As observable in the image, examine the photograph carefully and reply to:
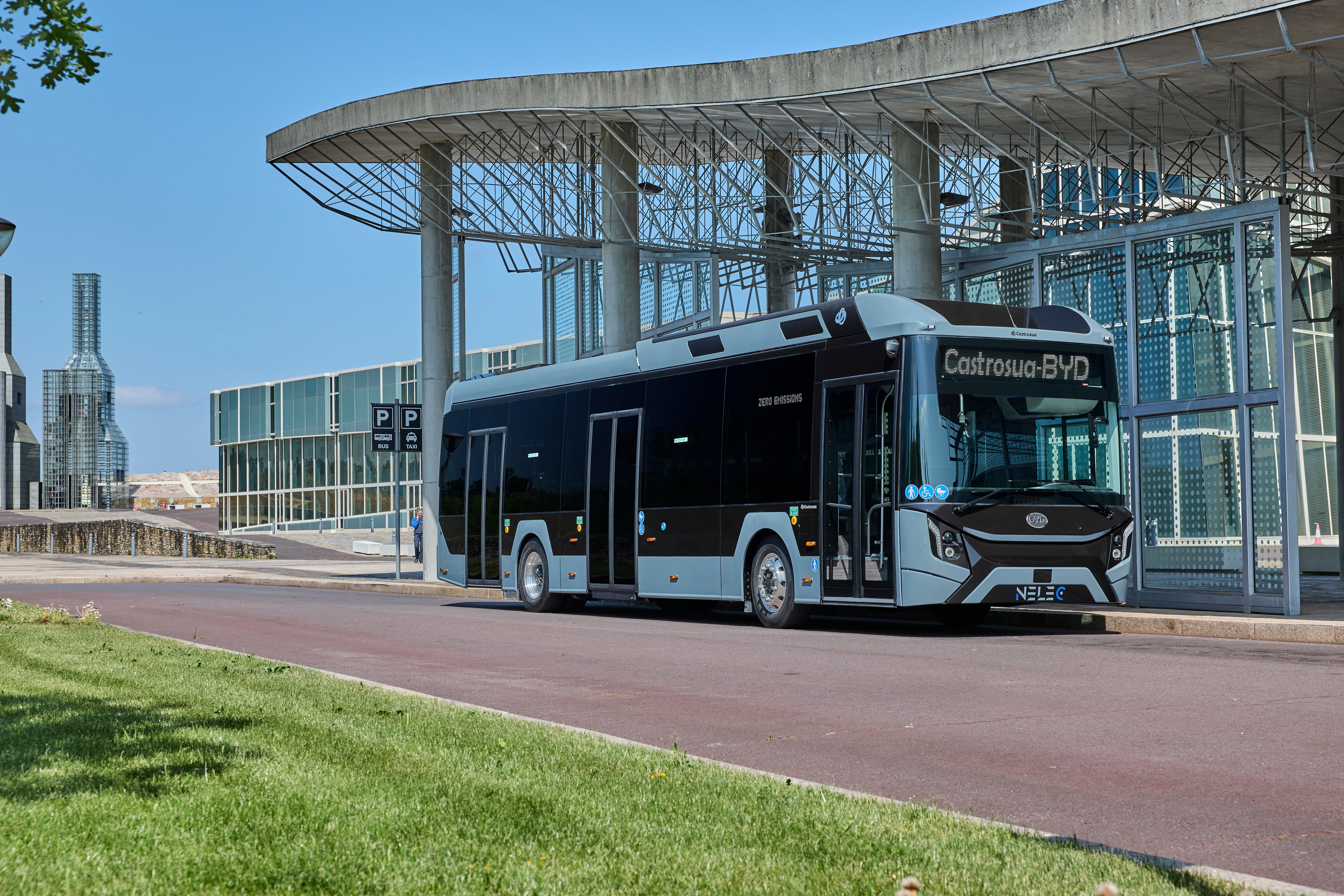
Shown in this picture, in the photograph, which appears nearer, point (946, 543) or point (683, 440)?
point (946, 543)

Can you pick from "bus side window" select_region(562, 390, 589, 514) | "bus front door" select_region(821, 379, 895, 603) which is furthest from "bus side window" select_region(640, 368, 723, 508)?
"bus front door" select_region(821, 379, 895, 603)

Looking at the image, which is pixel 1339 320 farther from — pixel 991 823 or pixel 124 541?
pixel 124 541

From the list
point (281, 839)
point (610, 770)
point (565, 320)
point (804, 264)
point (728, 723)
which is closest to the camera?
point (281, 839)

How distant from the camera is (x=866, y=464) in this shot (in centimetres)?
1616

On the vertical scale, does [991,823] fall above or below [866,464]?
below

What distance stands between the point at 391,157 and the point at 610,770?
2741cm

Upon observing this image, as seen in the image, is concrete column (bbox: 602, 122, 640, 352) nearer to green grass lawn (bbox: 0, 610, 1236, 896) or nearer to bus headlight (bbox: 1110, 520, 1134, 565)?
bus headlight (bbox: 1110, 520, 1134, 565)

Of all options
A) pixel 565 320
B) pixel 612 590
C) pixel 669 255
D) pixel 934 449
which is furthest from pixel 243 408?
pixel 934 449

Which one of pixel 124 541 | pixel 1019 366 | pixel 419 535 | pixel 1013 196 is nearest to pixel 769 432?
pixel 1019 366

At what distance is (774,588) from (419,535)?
29100mm

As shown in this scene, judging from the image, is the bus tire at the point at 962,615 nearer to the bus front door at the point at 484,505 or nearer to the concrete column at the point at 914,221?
the concrete column at the point at 914,221

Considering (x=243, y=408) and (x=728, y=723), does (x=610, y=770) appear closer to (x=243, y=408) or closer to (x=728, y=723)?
(x=728, y=723)

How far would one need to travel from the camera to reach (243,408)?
8394 cm

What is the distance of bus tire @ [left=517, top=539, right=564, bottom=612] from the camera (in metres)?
22.6
